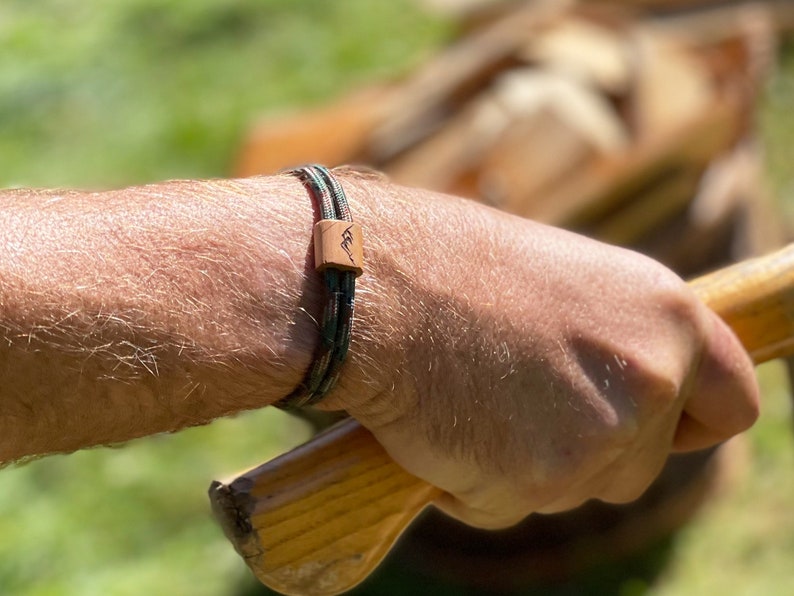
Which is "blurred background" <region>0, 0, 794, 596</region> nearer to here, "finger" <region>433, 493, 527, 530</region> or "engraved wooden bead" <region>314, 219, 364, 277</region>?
"finger" <region>433, 493, 527, 530</region>

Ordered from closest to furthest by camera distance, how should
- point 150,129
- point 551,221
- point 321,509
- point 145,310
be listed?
point 145,310, point 321,509, point 551,221, point 150,129

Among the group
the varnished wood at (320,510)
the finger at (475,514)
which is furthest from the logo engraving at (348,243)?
the finger at (475,514)

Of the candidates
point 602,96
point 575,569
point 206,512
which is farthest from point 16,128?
point 575,569

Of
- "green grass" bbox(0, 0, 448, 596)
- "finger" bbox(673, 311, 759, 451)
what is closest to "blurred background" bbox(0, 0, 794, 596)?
"green grass" bbox(0, 0, 448, 596)

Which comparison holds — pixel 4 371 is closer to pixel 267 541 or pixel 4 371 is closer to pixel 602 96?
pixel 267 541

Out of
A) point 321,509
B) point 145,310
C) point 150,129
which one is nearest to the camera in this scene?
point 145,310

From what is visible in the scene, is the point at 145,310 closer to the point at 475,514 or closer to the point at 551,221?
the point at 475,514

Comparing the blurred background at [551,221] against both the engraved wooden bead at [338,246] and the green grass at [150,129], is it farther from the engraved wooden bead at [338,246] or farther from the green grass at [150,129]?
the engraved wooden bead at [338,246]

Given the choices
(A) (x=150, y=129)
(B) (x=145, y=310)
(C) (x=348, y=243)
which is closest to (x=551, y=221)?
(C) (x=348, y=243)
